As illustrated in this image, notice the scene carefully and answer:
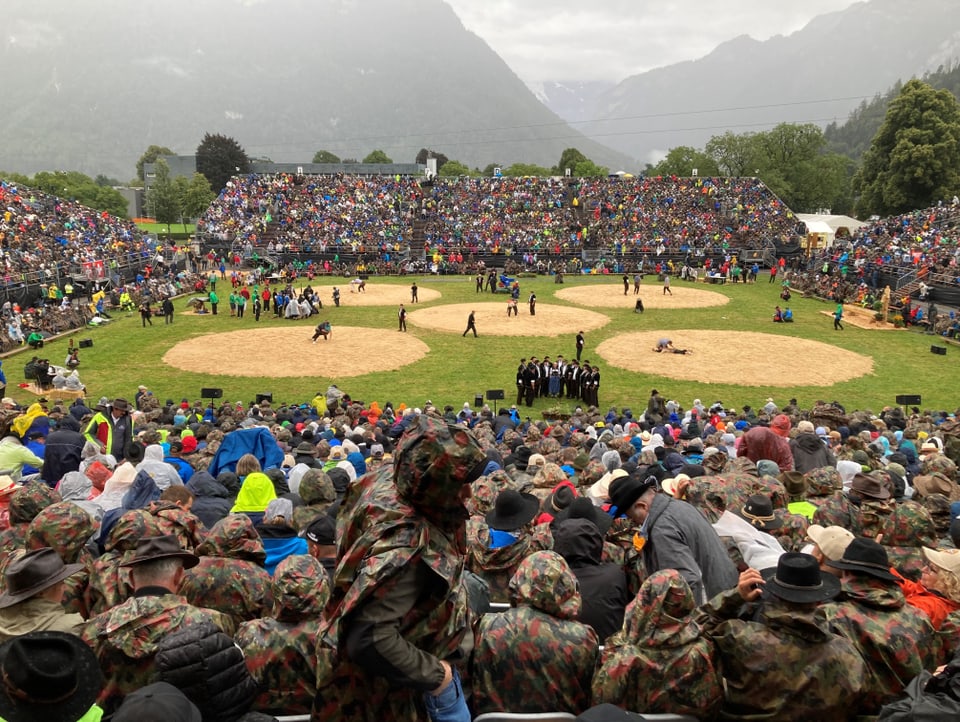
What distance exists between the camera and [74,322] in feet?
99.6

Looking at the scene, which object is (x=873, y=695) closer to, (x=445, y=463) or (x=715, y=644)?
(x=715, y=644)

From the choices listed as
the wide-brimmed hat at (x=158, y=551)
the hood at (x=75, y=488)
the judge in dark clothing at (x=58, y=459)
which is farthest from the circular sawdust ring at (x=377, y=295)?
the wide-brimmed hat at (x=158, y=551)

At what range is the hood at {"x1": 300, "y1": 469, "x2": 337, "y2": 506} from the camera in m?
6.90

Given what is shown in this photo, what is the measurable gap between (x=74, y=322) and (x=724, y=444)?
29267mm

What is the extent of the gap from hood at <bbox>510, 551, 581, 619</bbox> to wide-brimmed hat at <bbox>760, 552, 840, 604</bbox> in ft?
3.56

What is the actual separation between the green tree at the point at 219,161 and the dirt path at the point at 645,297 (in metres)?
85.7

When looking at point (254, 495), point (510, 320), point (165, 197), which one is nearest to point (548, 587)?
point (254, 495)

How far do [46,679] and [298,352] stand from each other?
24.2 m

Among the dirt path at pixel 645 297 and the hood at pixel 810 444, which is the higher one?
the hood at pixel 810 444

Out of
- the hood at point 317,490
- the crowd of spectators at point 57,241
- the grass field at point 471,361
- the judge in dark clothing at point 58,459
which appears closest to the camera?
the hood at point 317,490

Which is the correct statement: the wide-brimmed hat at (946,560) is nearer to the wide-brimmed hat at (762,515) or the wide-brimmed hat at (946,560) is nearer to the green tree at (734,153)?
the wide-brimmed hat at (762,515)

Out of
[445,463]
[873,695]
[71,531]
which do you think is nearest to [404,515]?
[445,463]

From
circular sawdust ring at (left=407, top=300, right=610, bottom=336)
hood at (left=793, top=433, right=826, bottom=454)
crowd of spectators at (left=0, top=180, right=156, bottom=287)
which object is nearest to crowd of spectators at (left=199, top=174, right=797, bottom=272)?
crowd of spectators at (left=0, top=180, right=156, bottom=287)

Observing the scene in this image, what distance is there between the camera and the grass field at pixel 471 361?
21.1m
